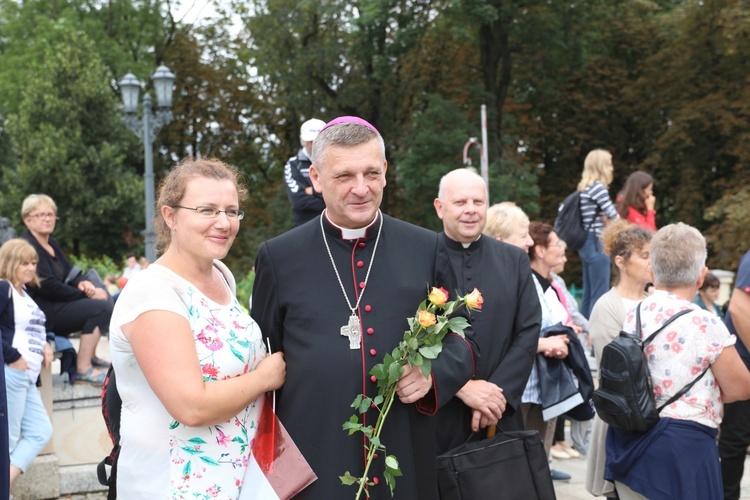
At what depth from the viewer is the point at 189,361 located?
278cm

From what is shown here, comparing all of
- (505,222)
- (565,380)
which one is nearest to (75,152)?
(505,222)

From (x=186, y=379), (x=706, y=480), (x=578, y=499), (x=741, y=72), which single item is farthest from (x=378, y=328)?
(x=741, y=72)

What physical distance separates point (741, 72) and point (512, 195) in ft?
22.3

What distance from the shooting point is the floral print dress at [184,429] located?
9.43ft

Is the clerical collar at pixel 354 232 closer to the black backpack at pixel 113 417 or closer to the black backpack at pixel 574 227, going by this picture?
the black backpack at pixel 113 417

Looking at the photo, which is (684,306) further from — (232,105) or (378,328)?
(232,105)

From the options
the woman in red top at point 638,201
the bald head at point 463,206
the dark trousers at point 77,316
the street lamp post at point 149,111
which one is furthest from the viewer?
the street lamp post at point 149,111

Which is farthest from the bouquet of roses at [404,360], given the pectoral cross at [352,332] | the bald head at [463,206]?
the bald head at [463,206]

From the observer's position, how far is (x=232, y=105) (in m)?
31.5

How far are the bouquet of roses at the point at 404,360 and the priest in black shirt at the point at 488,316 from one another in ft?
2.93

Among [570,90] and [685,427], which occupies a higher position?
[570,90]

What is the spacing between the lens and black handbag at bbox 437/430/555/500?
3.57 metres

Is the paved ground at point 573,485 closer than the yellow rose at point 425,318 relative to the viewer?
No

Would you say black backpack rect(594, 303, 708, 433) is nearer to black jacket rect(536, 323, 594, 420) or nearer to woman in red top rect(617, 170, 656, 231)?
black jacket rect(536, 323, 594, 420)
